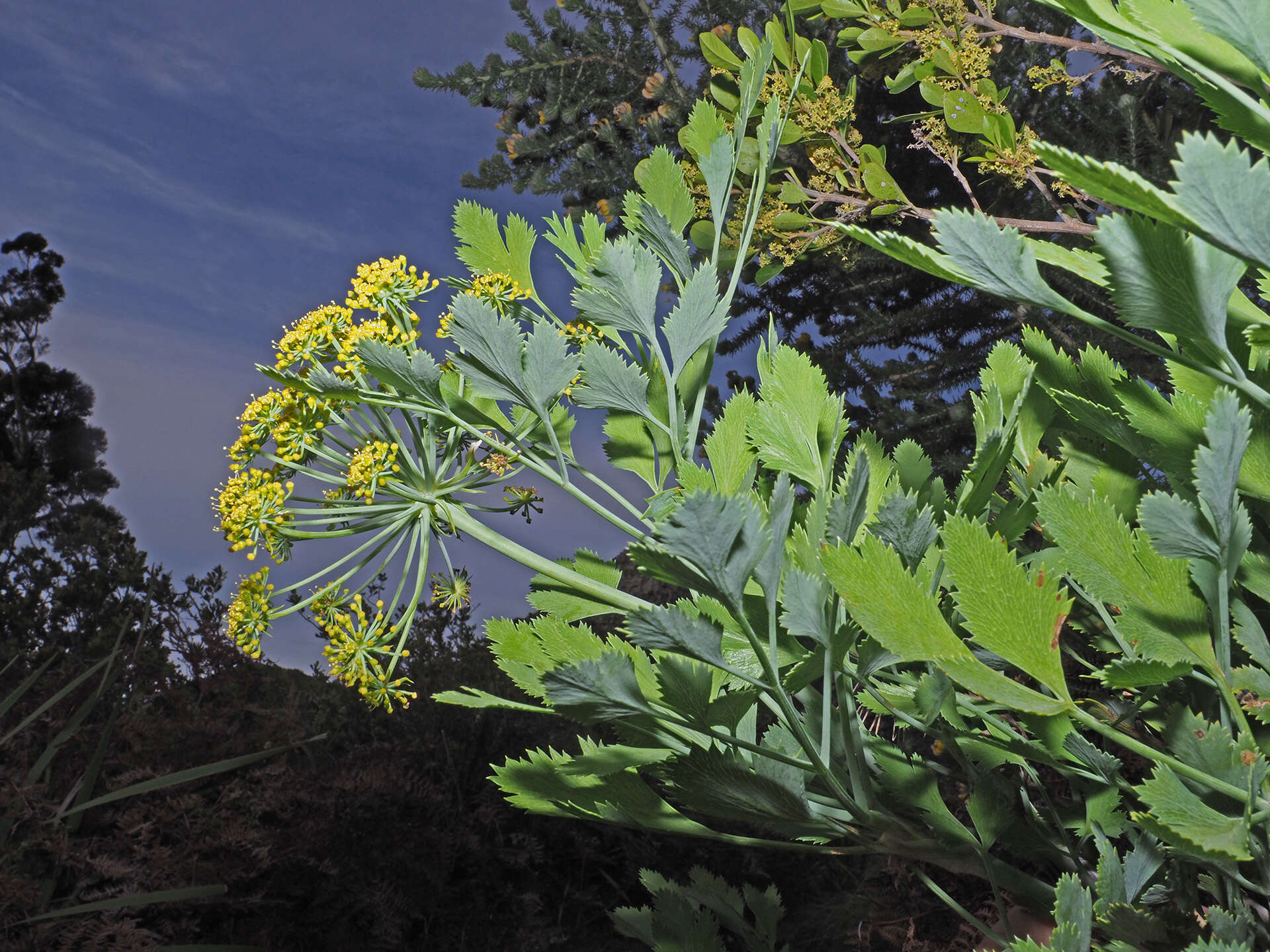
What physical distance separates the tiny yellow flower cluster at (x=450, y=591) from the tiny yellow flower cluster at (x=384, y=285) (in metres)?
0.28

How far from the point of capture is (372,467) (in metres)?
0.64

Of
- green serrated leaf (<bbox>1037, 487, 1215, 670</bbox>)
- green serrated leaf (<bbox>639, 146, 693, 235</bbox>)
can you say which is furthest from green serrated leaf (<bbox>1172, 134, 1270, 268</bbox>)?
green serrated leaf (<bbox>639, 146, 693, 235</bbox>)

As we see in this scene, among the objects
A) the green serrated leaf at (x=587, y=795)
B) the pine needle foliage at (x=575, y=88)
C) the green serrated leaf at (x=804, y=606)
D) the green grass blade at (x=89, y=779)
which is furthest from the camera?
the pine needle foliage at (x=575, y=88)

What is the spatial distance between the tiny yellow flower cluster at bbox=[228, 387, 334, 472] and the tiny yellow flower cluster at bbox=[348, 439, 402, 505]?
1.7 inches

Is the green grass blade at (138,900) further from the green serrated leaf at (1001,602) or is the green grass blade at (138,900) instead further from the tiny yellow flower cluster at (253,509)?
the green serrated leaf at (1001,602)

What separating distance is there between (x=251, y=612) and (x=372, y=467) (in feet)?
0.75

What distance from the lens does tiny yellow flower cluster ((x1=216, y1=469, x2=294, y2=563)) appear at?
2.27 feet

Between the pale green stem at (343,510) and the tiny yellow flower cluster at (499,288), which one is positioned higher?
the tiny yellow flower cluster at (499,288)

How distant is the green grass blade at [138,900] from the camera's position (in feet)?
4.35

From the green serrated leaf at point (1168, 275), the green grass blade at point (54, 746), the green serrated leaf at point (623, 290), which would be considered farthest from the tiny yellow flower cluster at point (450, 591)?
the green grass blade at point (54, 746)

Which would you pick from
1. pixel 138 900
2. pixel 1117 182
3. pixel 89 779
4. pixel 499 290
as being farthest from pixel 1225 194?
pixel 89 779

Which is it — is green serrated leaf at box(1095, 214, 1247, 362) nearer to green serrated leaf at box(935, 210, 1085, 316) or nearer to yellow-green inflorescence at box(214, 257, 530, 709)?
green serrated leaf at box(935, 210, 1085, 316)

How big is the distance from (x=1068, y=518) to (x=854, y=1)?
1.48 meters

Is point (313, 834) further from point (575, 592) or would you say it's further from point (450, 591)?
point (575, 592)
